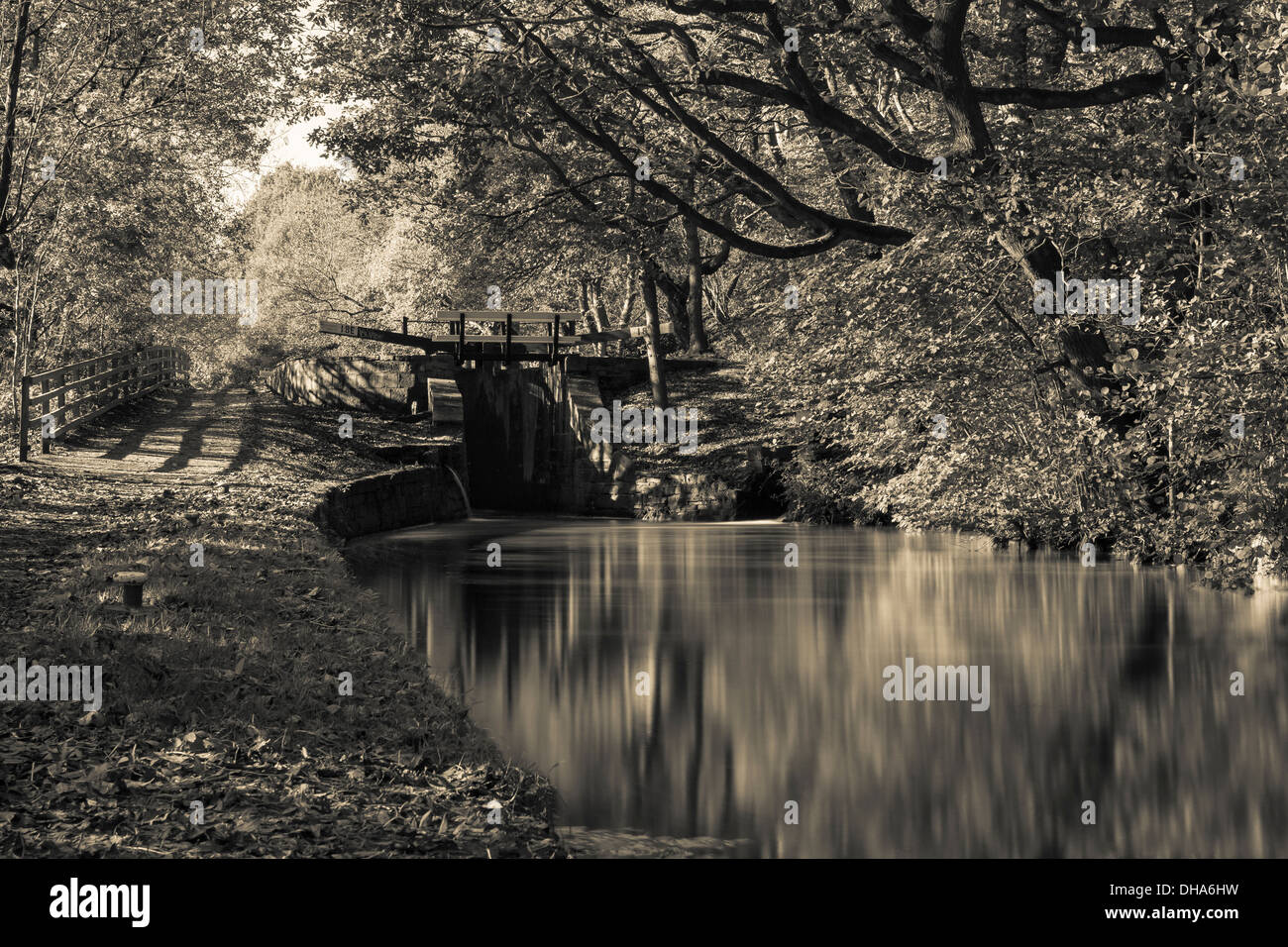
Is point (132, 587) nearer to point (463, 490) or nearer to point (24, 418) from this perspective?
point (24, 418)

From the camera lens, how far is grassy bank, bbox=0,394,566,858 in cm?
578

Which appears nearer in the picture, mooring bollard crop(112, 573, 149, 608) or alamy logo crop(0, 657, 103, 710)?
alamy logo crop(0, 657, 103, 710)

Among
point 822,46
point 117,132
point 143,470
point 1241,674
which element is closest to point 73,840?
point 1241,674

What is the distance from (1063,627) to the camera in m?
15.6

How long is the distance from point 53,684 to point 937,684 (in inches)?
312

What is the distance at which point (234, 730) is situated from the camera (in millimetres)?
7227

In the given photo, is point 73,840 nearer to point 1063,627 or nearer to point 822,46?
point 1063,627

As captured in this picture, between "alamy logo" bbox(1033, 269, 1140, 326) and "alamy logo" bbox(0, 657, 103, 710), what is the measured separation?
461 inches

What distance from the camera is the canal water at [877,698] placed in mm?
8047

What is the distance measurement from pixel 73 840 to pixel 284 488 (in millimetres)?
17009

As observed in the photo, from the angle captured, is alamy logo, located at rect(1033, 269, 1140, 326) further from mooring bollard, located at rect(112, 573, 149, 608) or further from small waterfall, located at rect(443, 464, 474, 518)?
small waterfall, located at rect(443, 464, 474, 518)

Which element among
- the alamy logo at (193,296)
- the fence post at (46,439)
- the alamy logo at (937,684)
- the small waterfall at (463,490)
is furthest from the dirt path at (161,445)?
the alamy logo at (937,684)

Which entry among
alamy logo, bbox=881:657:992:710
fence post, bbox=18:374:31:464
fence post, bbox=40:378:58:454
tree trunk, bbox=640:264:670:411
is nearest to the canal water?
alamy logo, bbox=881:657:992:710

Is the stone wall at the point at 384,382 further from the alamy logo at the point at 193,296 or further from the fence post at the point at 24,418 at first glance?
the fence post at the point at 24,418
